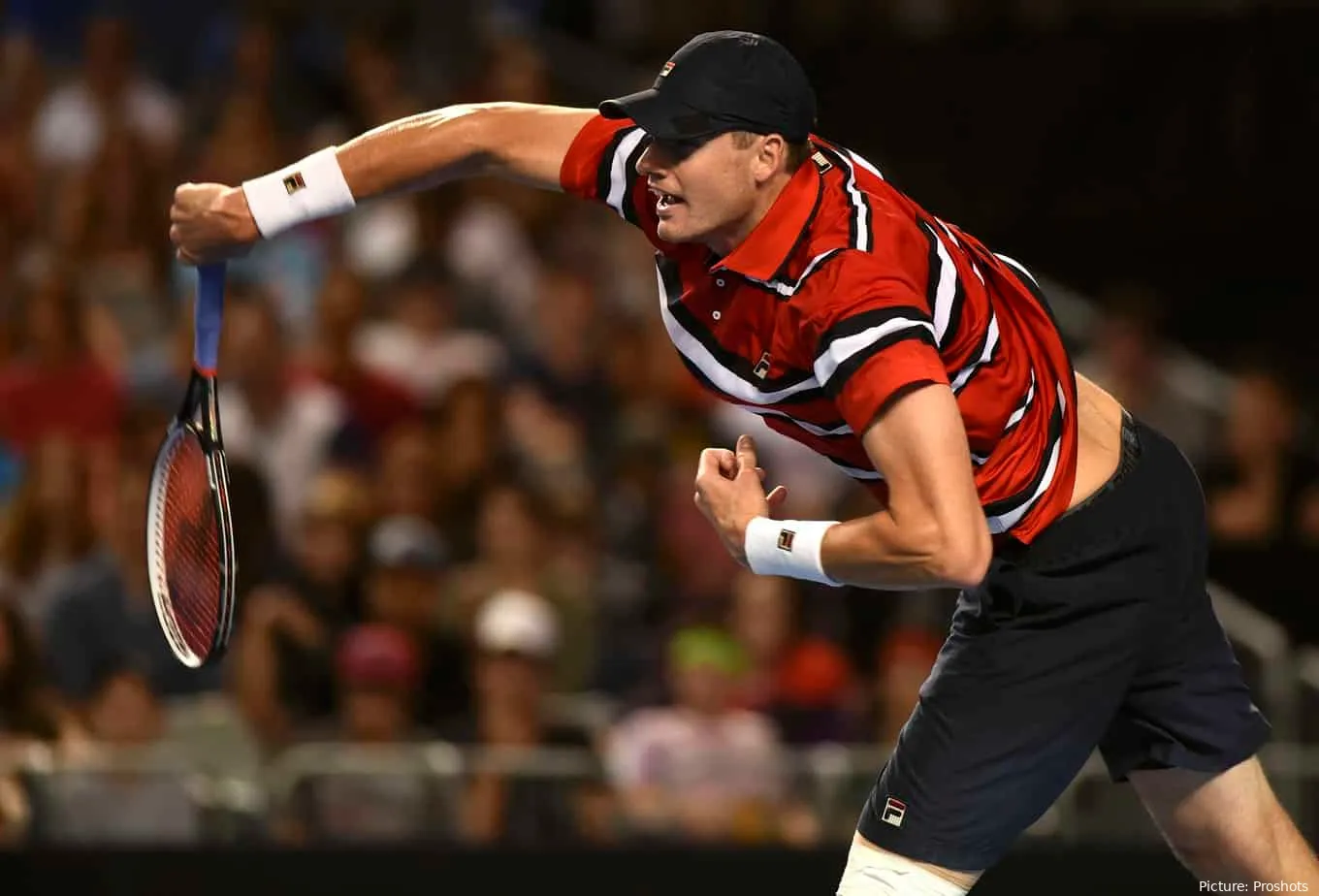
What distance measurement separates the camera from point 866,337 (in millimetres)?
3699

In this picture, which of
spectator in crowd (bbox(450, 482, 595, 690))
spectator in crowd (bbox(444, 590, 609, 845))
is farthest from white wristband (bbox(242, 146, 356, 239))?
spectator in crowd (bbox(450, 482, 595, 690))

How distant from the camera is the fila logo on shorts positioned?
4.19m

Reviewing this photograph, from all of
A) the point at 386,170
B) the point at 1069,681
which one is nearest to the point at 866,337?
the point at 1069,681

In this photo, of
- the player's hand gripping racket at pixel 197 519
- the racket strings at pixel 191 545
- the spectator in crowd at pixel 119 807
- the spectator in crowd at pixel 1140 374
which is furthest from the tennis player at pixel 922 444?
the spectator in crowd at pixel 1140 374

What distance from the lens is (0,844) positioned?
20.4 feet

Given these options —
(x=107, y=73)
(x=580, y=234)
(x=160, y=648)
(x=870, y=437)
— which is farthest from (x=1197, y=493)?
(x=107, y=73)

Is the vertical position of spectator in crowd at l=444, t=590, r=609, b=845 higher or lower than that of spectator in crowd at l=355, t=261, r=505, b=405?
lower

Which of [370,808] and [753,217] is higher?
[753,217]

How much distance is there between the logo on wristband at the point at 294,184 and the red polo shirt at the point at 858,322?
55cm

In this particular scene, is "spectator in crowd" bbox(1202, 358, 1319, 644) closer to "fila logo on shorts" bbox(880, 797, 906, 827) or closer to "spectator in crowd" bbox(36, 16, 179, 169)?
"fila logo on shorts" bbox(880, 797, 906, 827)

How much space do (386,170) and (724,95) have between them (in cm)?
90

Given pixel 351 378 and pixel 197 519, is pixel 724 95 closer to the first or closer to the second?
pixel 197 519

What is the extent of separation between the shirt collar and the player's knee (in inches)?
45.5

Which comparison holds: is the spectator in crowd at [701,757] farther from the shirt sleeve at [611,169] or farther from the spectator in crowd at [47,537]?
the shirt sleeve at [611,169]
